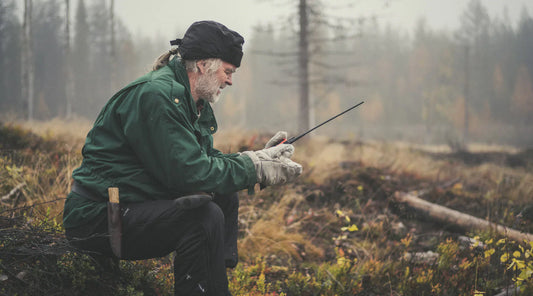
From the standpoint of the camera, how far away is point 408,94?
55.2 meters

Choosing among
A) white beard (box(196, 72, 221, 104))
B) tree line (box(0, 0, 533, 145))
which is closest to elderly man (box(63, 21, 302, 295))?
white beard (box(196, 72, 221, 104))

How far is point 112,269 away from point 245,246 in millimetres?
1757

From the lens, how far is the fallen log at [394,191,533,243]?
4.29m

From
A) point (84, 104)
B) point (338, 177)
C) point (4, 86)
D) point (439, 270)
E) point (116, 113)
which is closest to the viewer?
point (116, 113)

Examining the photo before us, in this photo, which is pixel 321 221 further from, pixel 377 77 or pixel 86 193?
pixel 377 77

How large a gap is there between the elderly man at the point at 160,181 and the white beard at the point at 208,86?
0.51 ft

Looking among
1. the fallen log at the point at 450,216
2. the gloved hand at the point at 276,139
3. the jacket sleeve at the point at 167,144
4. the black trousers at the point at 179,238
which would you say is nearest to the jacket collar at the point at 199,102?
the jacket sleeve at the point at 167,144

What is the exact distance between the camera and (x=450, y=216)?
16.7 ft

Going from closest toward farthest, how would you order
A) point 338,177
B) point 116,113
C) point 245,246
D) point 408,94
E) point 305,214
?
point 116,113, point 245,246, point 305,214, point 338,177, point 408,94

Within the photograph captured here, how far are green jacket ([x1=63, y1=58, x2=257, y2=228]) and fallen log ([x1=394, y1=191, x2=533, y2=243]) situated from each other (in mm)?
3699

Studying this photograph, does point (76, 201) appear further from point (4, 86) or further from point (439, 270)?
point (4, 86)

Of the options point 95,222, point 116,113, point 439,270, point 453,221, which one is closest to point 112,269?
point 95,222

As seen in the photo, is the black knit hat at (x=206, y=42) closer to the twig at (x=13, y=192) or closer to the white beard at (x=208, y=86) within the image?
the white beard at (x=208, y=86)

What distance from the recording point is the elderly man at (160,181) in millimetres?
1847
